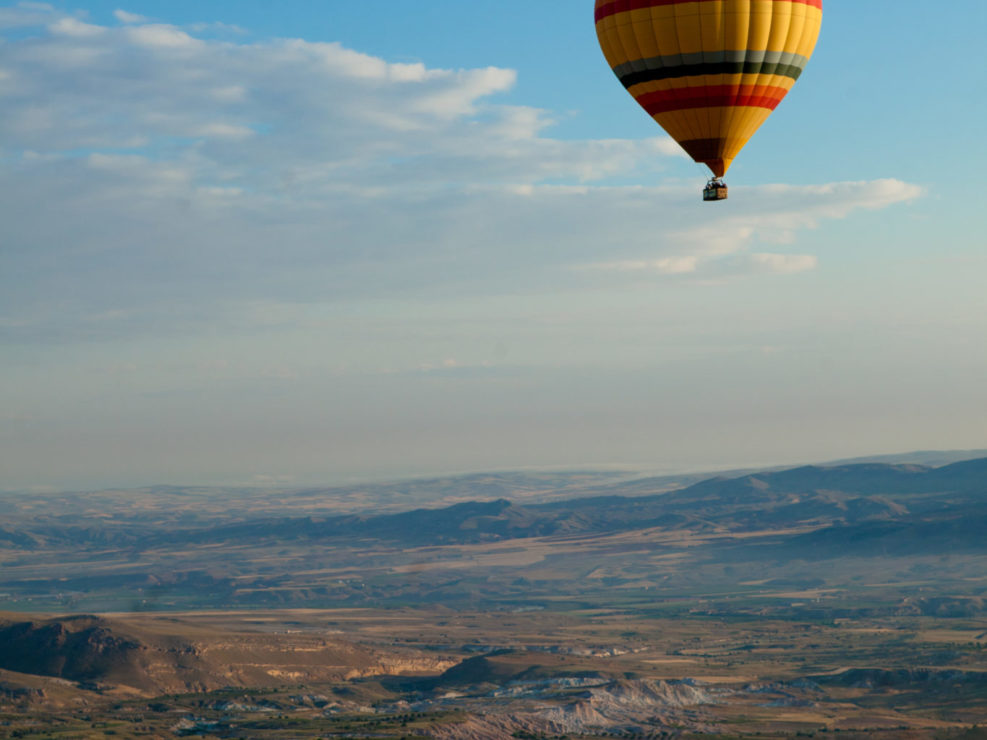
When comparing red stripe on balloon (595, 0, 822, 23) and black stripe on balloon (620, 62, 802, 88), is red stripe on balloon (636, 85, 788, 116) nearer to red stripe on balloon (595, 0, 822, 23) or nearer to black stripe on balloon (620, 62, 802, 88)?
black stripe on balloon (620, 62, 802, 88)

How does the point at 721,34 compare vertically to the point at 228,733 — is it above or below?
above

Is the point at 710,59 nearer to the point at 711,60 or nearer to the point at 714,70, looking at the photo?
the point at 711,60

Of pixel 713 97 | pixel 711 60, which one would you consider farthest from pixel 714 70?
pixel 713 97

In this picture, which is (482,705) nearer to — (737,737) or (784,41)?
(737,737)

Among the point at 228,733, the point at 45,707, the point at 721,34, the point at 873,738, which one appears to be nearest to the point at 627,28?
the point at 721,34

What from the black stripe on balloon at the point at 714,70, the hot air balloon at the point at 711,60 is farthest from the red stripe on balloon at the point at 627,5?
the black stripe on balloon at the point at 714,70

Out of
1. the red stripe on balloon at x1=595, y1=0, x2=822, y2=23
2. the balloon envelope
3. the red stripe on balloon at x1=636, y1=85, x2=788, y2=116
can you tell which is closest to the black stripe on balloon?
the balloon envelope
